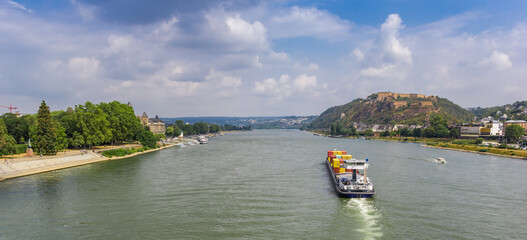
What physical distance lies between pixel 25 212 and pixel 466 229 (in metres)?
33.2

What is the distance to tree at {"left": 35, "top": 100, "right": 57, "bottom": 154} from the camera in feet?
161

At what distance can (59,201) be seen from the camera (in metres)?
27.5

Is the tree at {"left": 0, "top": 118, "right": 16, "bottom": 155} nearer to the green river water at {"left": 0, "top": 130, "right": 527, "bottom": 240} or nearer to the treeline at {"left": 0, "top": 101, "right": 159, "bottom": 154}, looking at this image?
the treeline at {"left": 0, "top": 101, "right": 159, "bottom": 154}

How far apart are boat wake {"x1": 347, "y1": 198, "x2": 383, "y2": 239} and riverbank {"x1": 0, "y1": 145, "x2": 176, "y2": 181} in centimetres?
4066

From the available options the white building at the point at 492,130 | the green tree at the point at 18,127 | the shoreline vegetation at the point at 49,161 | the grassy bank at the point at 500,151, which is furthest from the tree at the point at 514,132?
the green tree at the point at 18,127

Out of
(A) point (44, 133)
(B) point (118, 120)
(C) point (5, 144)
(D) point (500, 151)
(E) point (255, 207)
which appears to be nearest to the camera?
(E) point (255, 207)

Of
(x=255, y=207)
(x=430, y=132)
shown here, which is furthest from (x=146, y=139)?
(x=430, y=132)

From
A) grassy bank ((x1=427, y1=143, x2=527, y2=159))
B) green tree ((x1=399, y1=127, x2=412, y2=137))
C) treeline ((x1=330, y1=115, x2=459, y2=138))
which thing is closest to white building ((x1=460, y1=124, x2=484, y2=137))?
treeline ((x1=330, y1=115, x2=459, y2=138))

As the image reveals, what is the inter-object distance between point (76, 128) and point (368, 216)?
2370 inches

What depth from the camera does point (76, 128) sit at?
6159 cm

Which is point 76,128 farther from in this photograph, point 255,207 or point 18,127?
point 255,207

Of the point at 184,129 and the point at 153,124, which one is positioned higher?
the point at 153,124

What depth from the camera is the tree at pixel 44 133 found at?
49.2 metres

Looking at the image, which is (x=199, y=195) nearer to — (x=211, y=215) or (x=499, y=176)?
(x=211, y=215)
